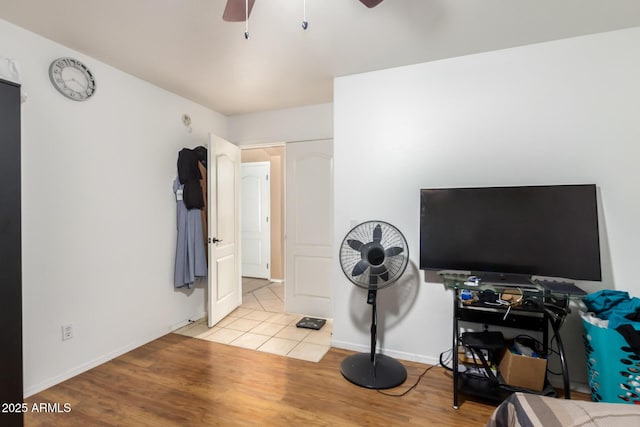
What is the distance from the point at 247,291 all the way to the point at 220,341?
5.70 ft

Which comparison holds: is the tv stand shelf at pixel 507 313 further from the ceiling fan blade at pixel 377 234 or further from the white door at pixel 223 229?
the white door at pixel 223 229

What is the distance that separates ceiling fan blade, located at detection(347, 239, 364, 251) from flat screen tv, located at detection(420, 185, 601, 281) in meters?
0.49

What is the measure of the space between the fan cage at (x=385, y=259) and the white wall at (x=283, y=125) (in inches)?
59.0

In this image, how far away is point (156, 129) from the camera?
2789 millimetres

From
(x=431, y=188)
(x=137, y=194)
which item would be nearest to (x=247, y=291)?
(x=137, y=194)

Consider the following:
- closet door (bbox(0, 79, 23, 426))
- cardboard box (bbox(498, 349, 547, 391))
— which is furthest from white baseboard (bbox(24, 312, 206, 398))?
cardboard box (bbox(498, 349, 547, 391))

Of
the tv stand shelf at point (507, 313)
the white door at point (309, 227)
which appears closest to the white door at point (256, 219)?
the white door at point (309, 227)

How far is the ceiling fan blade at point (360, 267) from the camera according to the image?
2.04 meters

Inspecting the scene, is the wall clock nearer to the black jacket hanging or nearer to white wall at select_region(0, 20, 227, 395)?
white wall at select_region(0, 20, 227, 395)

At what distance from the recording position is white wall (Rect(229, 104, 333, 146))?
3.27m

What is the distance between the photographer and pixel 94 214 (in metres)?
2.29

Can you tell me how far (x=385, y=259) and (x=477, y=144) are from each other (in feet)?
3.78

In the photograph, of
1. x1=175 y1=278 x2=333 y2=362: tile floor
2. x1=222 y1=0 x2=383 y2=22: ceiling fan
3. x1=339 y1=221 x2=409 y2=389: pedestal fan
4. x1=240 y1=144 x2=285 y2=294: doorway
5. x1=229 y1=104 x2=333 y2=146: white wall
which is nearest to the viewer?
x1=222 y1=0 x2=383 y2=22: ceiling fan

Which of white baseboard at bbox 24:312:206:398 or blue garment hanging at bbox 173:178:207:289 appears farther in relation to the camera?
blue garment hanging at bbox 173:178:207:289
